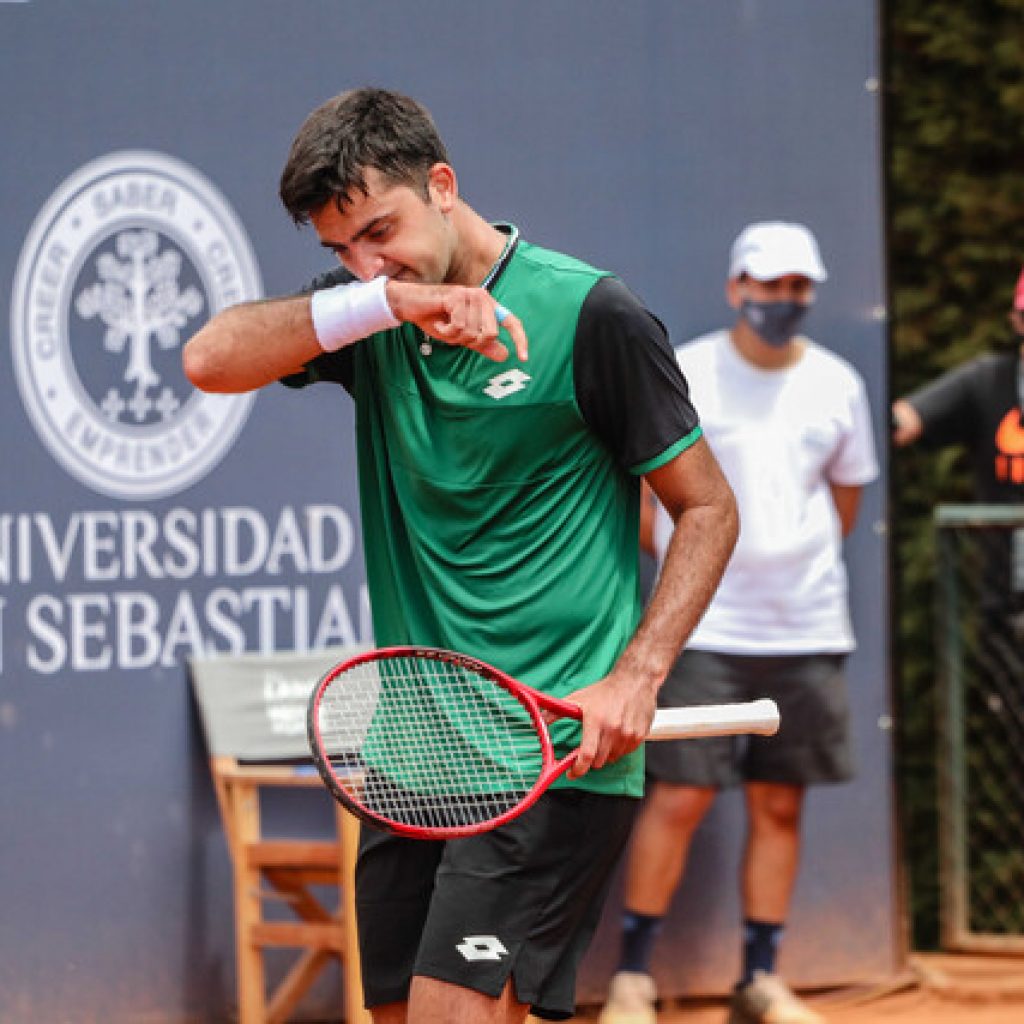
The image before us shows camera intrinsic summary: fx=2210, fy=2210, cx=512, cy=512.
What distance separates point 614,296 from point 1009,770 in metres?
5.00

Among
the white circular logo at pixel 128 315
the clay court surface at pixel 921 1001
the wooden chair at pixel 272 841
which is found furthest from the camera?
the clay court surface at pixel 921 1001

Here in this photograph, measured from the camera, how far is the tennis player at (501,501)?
3148mm

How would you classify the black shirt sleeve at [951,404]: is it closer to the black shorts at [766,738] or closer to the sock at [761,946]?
the black shorts at [766,738]

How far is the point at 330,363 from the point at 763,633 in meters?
2.88

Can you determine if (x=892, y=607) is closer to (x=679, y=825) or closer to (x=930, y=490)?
(x=679, y=825)

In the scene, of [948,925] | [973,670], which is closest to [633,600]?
[948,925]

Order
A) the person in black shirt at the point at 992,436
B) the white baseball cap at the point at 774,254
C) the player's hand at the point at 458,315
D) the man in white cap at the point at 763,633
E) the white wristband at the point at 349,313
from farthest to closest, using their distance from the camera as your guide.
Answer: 1. the person in black shirt at the point at 992,436
2. the white baseball cap at the point at 774,254
3. the man in white cap at the point at 763,633
4. the white wristband at the point at 349,313
5. the player's hand at the point at 458,315

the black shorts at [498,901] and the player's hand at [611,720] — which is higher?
the player's hand at [611,720]

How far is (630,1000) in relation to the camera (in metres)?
5.88

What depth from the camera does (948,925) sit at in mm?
7066

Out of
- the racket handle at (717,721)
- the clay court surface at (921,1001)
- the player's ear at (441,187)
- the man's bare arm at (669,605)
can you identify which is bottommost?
the clay court surface at (921,1001)

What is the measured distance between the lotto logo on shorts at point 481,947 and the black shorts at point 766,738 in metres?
2.74

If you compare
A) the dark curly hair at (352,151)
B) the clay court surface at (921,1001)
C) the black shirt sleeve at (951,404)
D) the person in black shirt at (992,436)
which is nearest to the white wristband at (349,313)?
the dark curly hair at (352,151)

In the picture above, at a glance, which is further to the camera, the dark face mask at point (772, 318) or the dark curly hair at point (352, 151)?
the dark face mask at point (772, 318)
